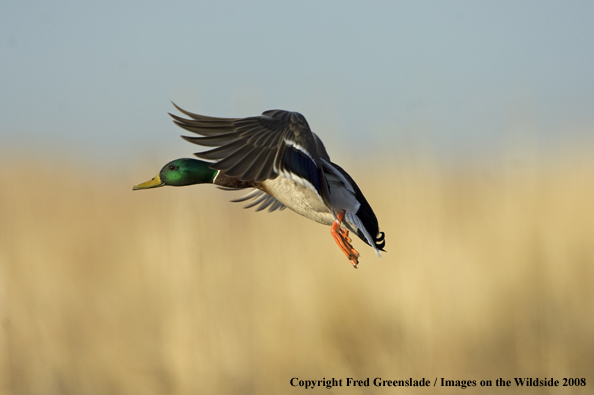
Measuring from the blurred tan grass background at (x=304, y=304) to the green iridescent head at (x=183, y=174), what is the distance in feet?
3.85

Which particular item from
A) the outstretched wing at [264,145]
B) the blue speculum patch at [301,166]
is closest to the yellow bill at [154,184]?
the outstretched wing at [264,145]

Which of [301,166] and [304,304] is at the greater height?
[301,166]

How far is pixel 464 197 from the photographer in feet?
13.3

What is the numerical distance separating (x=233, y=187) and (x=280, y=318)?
1516 millimetres

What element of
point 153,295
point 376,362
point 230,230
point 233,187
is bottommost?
point 376,362

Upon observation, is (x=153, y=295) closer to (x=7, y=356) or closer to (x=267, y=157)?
(x=7, y=356)

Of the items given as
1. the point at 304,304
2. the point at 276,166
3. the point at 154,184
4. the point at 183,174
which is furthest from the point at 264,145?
the point at 304,304

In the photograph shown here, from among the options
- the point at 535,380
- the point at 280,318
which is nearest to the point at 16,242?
the point at 280,318

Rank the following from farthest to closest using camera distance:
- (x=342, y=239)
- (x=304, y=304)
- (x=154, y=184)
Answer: (x=304, y=304), (x=154, y=184), (x=342, y=239)

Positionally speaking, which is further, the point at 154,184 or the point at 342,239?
the point at 154,184

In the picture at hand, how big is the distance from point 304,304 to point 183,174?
1.58 meters

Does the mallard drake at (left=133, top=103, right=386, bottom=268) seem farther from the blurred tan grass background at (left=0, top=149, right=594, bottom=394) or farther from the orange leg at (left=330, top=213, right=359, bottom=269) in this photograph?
the blurred tan grass background at (left=0, top=149, right=594, bottom=394)

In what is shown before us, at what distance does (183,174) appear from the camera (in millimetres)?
2066

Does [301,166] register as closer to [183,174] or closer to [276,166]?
[276,166]
